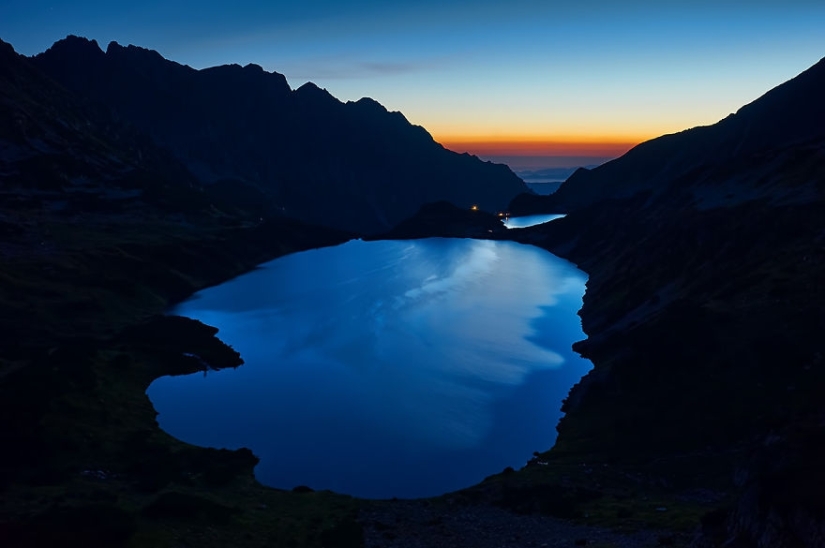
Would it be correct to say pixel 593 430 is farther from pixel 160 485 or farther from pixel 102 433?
pixel 102 433

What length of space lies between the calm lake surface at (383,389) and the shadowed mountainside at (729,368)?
8.33 metres

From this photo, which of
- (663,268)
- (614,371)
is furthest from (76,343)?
(663,268)

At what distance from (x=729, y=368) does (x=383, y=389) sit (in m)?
45.5

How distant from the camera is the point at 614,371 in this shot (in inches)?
3086

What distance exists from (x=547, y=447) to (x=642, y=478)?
16.7 meters

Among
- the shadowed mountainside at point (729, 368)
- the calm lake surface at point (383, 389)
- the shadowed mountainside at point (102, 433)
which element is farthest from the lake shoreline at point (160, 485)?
the shadowed mountainside at point (729, 368)

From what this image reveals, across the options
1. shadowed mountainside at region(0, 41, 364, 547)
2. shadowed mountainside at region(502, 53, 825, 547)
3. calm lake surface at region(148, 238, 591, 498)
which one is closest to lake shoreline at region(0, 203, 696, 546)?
shadowed mountainside at region(0, 41, 364, 547)

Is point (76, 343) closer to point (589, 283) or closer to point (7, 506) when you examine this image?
point (7, 506)

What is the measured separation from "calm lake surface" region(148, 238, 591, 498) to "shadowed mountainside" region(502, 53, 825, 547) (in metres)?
8.33

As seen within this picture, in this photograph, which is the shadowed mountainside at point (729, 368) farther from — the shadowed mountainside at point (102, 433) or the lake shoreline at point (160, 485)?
the shadowed mountainside at point (102, 433)

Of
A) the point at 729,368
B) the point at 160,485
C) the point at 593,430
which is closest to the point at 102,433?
the point at 160,485

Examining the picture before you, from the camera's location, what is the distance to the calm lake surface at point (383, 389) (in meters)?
67.7

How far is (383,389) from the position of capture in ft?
302

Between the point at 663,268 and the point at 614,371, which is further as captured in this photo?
the point at 663,268
